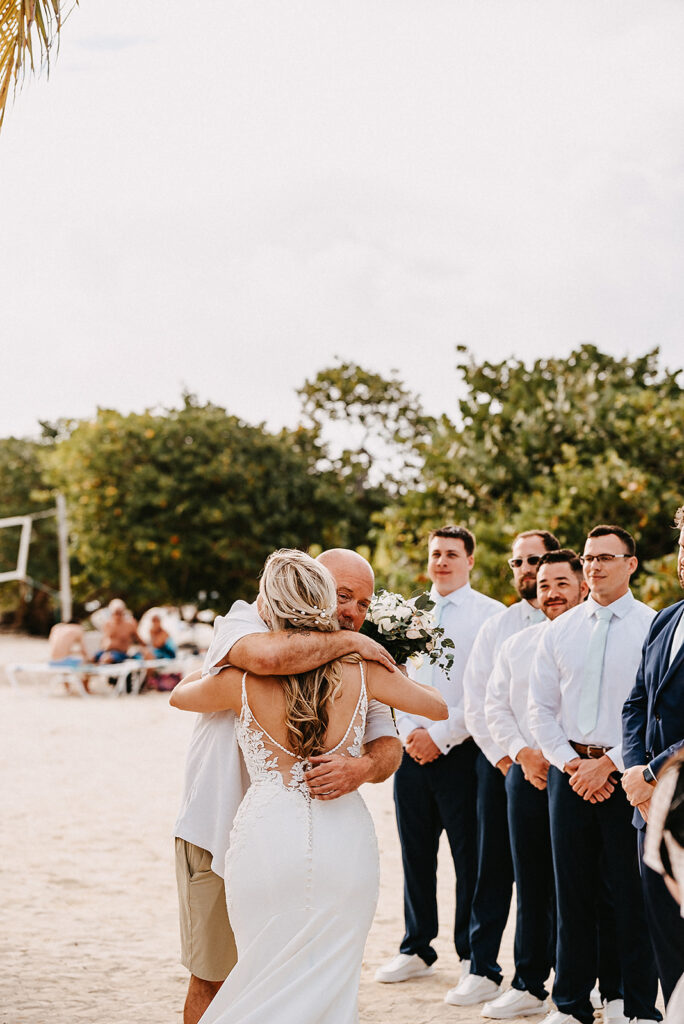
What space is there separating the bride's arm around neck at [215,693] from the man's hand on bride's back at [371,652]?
0.42 m

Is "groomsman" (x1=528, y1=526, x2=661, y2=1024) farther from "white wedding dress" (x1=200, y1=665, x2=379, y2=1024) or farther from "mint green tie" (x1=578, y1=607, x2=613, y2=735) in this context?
"white wedding dress" (x1=200, y1=665, x2=379, y2=1024)

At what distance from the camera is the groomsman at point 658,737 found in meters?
4.23

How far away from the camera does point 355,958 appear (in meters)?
3.86

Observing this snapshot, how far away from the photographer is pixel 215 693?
155 inches

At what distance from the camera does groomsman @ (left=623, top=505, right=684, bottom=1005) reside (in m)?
4.23

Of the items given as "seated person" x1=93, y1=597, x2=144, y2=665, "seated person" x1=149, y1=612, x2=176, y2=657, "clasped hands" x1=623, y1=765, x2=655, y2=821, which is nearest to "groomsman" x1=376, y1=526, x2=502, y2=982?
"clasped hands" x1=623, y1=765, x2=655, y2=821

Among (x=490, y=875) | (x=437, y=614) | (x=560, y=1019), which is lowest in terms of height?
(x=560, y=1019)

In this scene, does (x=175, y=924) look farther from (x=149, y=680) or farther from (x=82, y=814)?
(x=149, y=680)

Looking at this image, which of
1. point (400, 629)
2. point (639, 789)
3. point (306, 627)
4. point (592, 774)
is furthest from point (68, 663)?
point (306, 627)

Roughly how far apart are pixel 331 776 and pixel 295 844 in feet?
0.85

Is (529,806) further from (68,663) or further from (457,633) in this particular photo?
(68,663)

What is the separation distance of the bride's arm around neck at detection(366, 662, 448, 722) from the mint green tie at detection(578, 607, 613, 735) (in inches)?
59.0

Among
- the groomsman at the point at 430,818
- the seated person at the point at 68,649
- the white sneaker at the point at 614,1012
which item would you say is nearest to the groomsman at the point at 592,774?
the white sneaker at the point at 614,1012

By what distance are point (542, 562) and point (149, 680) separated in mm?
18048
